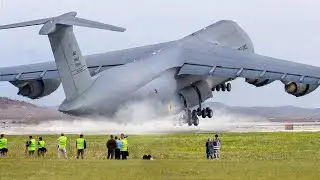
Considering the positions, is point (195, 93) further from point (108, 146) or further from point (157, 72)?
point (108, 146)

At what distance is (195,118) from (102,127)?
1367 cm

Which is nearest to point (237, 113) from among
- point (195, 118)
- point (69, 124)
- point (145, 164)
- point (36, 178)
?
point (195, 118)

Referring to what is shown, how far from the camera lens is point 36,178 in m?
29.2

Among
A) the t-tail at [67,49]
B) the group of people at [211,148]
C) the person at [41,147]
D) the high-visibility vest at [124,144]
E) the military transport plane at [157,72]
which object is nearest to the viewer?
the high-visibility vest at [124,144]

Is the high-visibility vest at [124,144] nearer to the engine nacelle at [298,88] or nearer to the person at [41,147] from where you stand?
the person at [41,147]

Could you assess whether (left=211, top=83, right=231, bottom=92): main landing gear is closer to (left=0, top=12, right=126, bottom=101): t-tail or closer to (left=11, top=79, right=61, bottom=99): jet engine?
(left=11, top=79, right=61, bottom=99): jet engine

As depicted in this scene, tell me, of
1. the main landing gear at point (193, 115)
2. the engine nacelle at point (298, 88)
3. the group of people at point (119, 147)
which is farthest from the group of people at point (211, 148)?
the main landing gear at point (193, 115)

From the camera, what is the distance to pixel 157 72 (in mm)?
52781

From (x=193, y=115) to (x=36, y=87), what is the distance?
1168cm

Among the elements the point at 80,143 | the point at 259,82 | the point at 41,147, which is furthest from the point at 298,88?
the point at 41,147

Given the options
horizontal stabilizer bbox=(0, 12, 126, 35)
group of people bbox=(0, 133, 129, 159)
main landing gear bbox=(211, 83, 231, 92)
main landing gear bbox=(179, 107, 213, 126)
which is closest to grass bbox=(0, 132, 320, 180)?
group of people bbox=(0, 133, 129, 159)

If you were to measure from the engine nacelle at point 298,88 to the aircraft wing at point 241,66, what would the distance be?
1.88 metres

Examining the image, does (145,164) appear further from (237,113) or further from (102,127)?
(237,113)

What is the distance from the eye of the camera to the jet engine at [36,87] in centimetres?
5578
